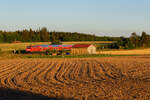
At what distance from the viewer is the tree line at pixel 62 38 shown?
80125mm

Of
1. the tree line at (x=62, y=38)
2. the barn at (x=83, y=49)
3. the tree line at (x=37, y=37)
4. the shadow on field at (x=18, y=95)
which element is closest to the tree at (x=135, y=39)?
the tree line at (x=62, y=38)

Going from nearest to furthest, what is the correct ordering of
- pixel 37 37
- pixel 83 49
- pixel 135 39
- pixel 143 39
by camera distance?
pixel 83 49 < pixel 135 39 < pixel 143 39 < pixel 37 37

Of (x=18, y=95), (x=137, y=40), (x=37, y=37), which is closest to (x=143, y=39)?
(x=137, y=40)

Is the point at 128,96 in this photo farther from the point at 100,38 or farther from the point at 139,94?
the point at 100,38

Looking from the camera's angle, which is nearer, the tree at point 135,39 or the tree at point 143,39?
the tree at point 135,39

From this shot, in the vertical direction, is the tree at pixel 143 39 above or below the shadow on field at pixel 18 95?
above

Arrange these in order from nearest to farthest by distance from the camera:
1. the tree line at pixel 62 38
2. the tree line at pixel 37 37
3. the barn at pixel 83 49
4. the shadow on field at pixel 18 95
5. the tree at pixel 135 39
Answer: the shadow on field at pixel 18 95 < the barn at pixel 83 49 < the tree line at pixel 62 38 < the tree at pixel 135 39 < the tree line at pixel 37 37

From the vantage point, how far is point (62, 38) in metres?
116

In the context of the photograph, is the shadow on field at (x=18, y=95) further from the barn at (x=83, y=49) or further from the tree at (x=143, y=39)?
the tree at (x=143, y=39)

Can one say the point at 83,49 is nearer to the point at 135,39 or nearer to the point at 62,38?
the point at 135,39

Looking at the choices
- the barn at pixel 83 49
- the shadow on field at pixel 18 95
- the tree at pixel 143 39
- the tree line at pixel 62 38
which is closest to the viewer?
the shadow on field at pixel 18 95

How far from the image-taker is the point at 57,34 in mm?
124875

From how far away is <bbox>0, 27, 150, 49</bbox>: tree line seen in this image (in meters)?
80.1

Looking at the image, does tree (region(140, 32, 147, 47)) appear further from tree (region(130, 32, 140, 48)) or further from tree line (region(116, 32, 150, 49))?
tree (region(130, 32, 140, 48))
